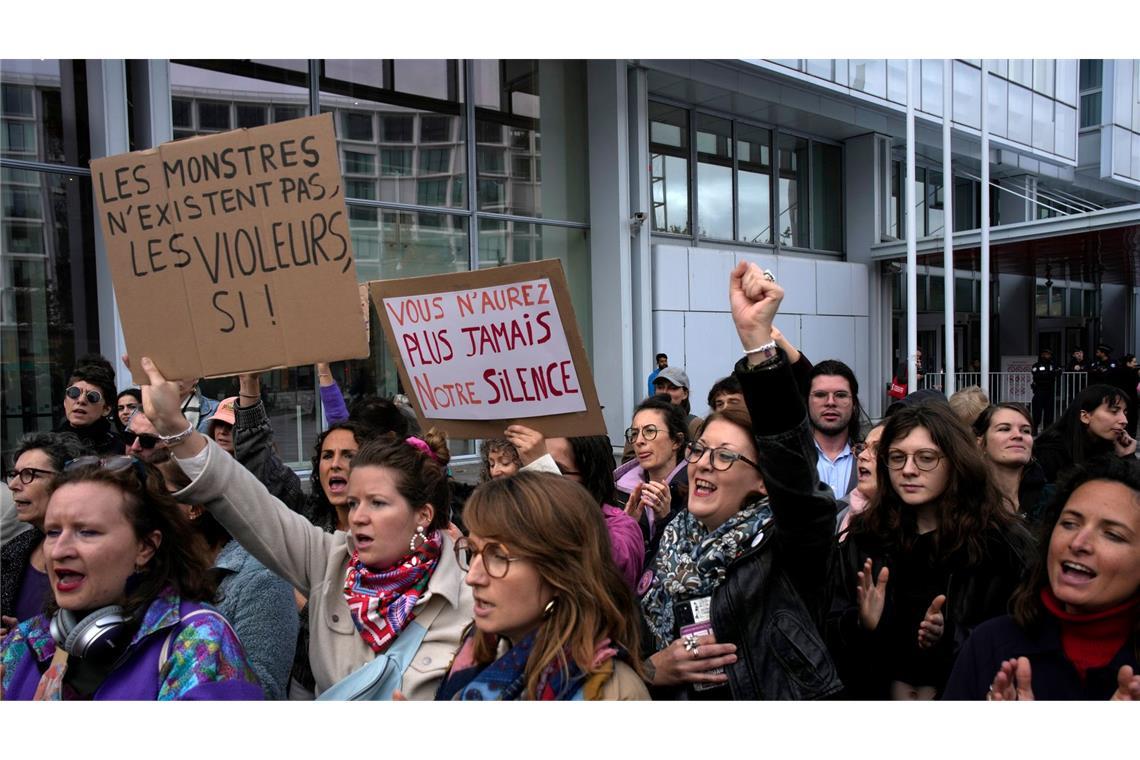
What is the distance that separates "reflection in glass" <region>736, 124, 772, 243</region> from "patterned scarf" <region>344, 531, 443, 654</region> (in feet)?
44.3

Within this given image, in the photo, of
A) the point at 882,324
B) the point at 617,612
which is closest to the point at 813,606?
the point at 617,612

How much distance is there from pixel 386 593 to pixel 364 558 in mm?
119

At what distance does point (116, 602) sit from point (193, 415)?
2370 millimetres

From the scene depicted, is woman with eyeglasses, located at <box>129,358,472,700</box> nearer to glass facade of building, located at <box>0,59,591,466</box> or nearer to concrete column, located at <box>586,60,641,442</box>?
glass facade of building, located at <box>0,59,591,466</box>

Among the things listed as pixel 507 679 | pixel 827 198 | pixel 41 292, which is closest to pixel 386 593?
pixel 507 679

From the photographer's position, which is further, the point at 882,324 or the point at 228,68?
the point at 882,324

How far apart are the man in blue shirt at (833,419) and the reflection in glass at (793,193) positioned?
12377 millimetres

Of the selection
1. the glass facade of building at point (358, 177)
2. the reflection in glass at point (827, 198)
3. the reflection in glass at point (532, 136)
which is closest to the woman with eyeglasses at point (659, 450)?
the glass facade of building at point (358, 177)

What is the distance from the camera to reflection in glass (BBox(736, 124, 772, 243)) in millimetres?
15141

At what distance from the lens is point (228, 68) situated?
29.4 feet

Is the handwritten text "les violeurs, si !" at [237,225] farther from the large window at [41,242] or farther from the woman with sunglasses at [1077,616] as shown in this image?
the large window at [41,242]

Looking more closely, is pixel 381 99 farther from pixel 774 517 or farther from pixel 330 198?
pixel 774 517

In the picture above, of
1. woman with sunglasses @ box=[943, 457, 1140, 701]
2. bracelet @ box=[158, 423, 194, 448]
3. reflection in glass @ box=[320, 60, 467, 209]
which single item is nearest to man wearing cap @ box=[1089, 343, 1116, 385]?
reflection in glass @ box=[320, 60, 467, 209]

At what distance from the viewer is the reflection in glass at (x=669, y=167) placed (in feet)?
Result: 45.0
